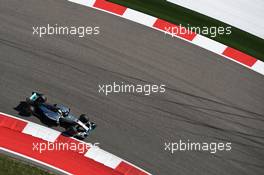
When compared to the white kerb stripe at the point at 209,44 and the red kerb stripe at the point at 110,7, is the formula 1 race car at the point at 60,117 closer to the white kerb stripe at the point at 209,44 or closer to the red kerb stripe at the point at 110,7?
the red kerb stripe at the point at 110,7

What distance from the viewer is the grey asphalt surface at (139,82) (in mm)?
11750

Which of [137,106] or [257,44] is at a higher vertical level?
[257,44]

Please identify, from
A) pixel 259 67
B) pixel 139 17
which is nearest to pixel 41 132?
pixel 139 17

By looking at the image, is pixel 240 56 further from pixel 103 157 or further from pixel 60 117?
pixel 60 117

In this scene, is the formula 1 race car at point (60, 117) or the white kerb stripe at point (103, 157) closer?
the white kerb stripe at point (103, 157)

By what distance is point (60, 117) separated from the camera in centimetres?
1175

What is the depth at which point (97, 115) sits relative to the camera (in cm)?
1195

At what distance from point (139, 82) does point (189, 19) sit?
2.48 m

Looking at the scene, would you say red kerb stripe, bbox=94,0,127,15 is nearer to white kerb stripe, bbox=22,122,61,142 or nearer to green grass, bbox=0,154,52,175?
white kerb stripe, bbox=22,122,61,142

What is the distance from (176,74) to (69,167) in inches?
136

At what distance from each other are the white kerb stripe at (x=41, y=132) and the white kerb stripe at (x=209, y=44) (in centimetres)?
428

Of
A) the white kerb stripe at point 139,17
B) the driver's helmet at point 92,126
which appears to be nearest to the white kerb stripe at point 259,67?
the white kerb stripe at point 139,17

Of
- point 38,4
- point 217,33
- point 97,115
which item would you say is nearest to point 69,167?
point 97,115

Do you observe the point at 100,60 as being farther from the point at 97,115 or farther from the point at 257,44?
the point at 257,44
